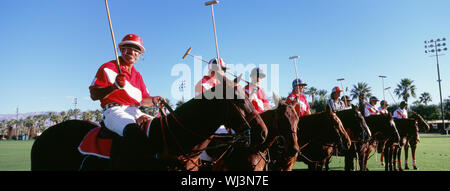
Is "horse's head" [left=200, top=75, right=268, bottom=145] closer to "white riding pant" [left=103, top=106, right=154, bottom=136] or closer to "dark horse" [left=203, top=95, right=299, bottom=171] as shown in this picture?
"white riding pant" [left=103, top=106, right=154, bottom=136]

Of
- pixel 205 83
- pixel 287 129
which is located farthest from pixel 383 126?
pixel 205 83

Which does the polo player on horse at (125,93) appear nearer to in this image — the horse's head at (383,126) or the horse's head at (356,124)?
the horse's head at (356,124)

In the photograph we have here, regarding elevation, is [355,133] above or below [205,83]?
below


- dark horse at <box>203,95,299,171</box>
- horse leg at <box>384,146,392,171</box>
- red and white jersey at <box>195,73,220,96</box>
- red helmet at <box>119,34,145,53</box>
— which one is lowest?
horse leg at <box>384,146,392,171</box>

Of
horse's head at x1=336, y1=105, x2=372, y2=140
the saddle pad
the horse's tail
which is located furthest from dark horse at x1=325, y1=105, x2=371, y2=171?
the horse's tail

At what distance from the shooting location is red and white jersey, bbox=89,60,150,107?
135 inches

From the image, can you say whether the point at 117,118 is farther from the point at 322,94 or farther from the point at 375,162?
the point at 322,94

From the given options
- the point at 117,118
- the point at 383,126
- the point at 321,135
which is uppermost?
the point at 117,118

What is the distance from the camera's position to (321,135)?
6047 mm

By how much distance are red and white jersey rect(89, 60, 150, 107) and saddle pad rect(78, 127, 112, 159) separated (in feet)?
1.52

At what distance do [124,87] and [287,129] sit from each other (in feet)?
9.07

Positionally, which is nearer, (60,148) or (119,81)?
(119,81)

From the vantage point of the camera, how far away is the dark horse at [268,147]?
14.8ft

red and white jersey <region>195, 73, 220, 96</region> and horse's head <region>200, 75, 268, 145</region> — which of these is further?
red and white jersey <region>195, 73, 220, 96</region>
